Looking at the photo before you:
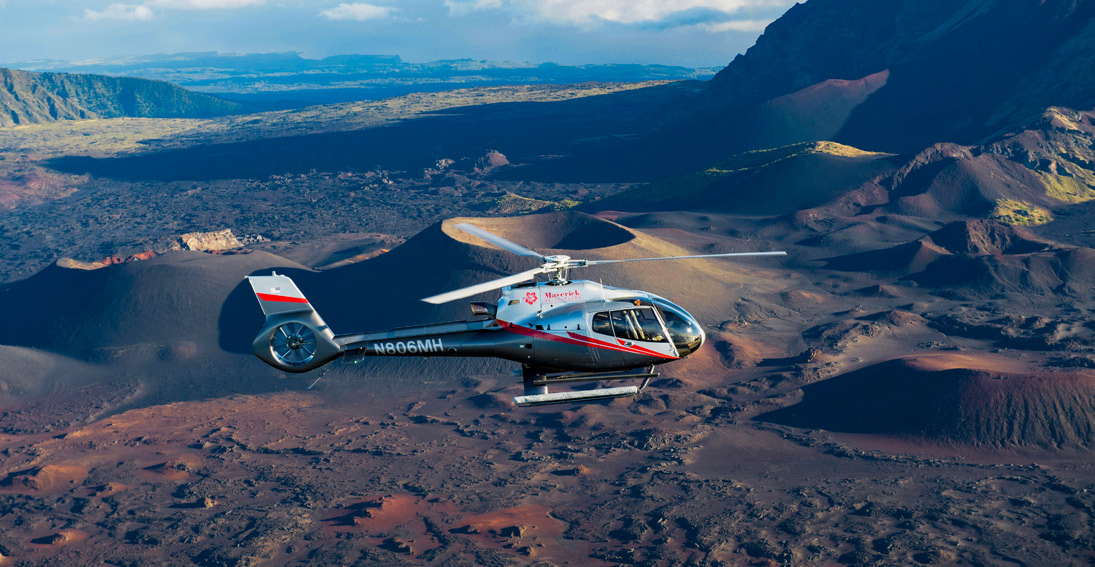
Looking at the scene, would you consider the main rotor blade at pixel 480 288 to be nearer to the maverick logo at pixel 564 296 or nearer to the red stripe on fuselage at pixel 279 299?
the maverick logo at pixel 564 296

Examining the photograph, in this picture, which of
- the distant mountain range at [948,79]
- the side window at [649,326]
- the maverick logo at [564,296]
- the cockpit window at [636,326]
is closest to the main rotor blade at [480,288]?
the maverick logo at [564,296]

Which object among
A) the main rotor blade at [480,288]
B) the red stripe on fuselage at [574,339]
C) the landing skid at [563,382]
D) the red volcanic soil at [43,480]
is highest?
the main rotor blade at [480,288]

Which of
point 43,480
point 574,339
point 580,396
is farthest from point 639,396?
point 43,480

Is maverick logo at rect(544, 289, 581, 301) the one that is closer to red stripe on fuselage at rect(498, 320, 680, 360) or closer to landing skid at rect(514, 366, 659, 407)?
red stripe on fuselage at rect(498, 320, 680, 360)

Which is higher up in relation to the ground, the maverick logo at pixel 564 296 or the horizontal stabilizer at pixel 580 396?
the maverick logo at pixel 564 296

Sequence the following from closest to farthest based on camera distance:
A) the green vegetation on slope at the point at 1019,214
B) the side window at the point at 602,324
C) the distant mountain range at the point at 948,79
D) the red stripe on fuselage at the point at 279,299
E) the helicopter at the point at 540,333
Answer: the red stripe on fuselage at the point at 279,299, the helicopter at the point at 540,333, the side window at the point at 602,324, the green vegetation on slope at the point at 1019,214, the distant mountain range at the point at 948,79

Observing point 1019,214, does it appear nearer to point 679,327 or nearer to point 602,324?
point 679,327

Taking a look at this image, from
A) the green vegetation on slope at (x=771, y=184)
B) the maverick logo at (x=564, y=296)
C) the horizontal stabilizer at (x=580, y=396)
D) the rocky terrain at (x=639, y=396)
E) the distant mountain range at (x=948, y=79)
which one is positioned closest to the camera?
the horizontal stabilizer at (x=580, y=396)

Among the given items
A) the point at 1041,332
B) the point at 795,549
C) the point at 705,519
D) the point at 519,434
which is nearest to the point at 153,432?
the point at 519,434
